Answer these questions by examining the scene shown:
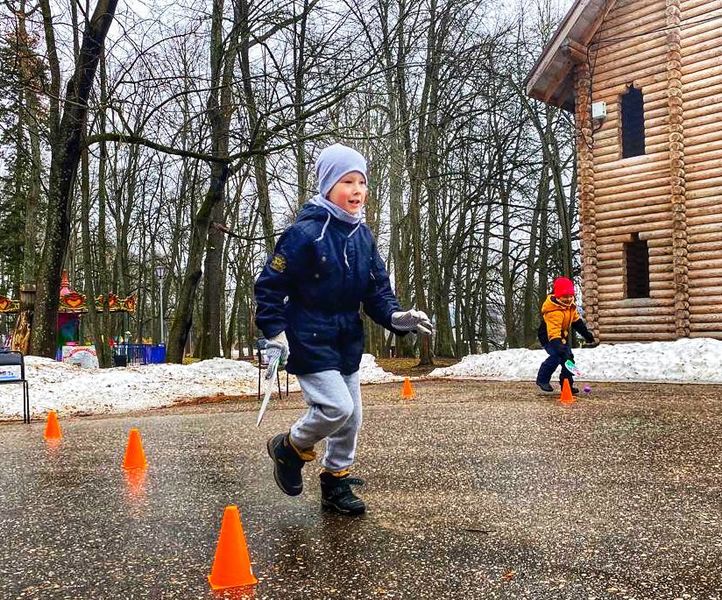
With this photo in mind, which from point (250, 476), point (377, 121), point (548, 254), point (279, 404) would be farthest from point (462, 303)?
point (250, 476)

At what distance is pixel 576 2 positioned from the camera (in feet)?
61.3

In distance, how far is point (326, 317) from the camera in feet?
13.4

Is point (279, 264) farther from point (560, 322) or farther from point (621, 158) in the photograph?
point (621, 158)

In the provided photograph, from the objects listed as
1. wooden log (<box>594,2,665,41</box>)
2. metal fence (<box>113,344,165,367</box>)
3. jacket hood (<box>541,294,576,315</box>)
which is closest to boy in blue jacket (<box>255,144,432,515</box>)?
jacket hood (<box>541,294,576,315</box>)

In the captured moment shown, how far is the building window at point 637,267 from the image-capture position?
62.4ft

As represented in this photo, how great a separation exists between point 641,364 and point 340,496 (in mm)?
12024

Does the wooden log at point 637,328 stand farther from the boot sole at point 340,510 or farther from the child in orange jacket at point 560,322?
the boot sole at point 340,510

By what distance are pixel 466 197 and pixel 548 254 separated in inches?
188

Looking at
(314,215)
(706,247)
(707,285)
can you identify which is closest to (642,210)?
(706,247)

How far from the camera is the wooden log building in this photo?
17.3 meters

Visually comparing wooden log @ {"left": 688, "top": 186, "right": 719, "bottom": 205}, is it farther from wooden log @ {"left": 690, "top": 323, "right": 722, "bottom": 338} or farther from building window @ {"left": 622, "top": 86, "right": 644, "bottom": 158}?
wooden log @ {"left": 690, "top": 323, "right": 722, "bottom": 338}

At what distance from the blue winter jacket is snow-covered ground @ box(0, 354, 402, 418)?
28.8ft

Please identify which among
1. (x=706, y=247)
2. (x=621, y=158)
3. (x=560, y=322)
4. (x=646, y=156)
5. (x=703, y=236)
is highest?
(x=621, y=158)

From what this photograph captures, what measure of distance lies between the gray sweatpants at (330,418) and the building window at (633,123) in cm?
1779
